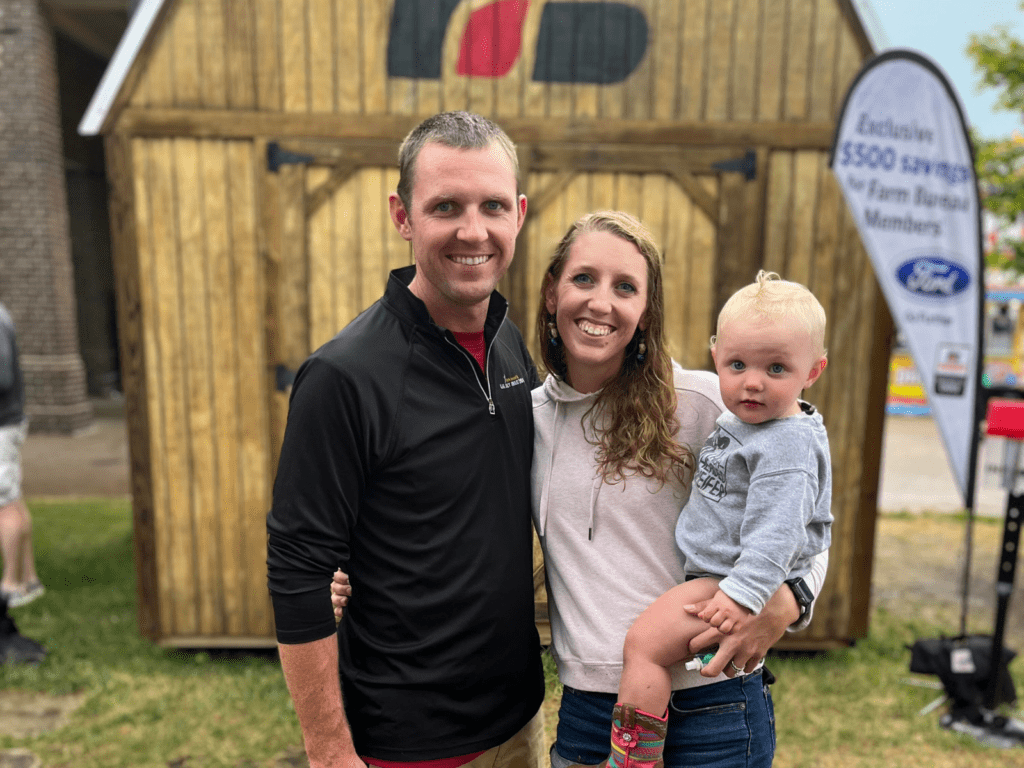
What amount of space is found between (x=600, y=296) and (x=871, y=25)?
3.55 meters

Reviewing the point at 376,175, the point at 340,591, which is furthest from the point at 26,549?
the point at 340,591

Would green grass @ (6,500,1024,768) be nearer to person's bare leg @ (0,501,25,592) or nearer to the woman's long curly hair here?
person's bare leg @ (0,501,25,592)

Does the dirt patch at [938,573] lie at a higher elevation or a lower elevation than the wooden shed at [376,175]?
lower

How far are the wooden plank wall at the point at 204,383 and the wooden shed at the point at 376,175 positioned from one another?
0.04 ft

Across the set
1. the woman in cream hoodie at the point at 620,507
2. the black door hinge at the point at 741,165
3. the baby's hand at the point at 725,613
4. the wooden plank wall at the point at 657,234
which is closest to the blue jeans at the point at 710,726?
the woman in cream hoodie at the point at 620,507

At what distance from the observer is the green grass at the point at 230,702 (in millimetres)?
3543

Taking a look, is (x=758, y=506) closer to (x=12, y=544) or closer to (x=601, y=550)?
(x=601, y=550)

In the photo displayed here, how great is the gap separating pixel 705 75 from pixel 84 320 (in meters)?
14.0

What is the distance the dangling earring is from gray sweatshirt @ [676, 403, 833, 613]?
424mm

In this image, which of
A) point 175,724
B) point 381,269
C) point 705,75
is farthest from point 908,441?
point 175,724

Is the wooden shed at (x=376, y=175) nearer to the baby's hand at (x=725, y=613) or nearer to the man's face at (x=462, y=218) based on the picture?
the man's face at (x=462, y=218)

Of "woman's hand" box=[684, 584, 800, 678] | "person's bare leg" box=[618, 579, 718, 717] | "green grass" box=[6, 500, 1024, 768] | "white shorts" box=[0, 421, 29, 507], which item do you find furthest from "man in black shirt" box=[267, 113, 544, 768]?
"white shorts" box=[0, 421, 29, 507]

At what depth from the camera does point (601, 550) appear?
1545 millimetres

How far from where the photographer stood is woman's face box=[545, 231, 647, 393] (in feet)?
4.93
